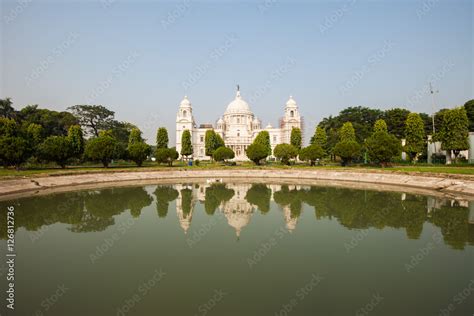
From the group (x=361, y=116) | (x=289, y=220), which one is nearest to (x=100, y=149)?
(x=289, y=220)

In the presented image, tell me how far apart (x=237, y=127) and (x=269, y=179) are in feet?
152

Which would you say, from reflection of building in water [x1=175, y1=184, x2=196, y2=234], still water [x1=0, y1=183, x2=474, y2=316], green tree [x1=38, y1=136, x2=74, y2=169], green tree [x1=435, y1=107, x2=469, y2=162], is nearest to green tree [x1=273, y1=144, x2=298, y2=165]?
green tree [x1=435, y1=107, x2=469, y2=162]

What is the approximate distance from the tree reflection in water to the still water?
0.11 metres

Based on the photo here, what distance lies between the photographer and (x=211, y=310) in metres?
6.30

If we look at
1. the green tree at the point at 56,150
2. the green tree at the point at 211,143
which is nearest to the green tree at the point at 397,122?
the green tree at the point at 211,143

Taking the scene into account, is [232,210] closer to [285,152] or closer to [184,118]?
[285,152]

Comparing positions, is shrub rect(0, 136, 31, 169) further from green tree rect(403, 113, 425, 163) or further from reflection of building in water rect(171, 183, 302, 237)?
green tree rect(403, 113, 425, 163)

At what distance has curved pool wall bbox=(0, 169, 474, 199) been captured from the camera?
76.9 feet

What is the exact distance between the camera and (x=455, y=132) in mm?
35500

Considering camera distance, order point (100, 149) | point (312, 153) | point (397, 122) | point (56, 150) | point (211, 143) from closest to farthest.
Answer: point (56, 150) → point (100, 149) → point (312, 153) → point (397, 122) → point (211, 143)

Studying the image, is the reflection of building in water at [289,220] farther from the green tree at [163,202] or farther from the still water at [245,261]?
the green tree at [163,202]

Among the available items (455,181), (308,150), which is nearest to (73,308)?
(455,181)

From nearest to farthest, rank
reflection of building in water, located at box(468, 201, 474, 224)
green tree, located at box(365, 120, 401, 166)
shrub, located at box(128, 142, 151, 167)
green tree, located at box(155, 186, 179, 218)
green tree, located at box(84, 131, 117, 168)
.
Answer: reflection of building in water, located at box(468, 201, 474, 224) → green tree, located at box(155, 186, 179, 218) → green tree, located at box(365, 120, 401, 166) → green tree, located at box(84, 131, 117, 168) → shrub, located at box(128, 142, 151, 167)

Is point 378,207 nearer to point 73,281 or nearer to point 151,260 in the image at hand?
point 151,260
